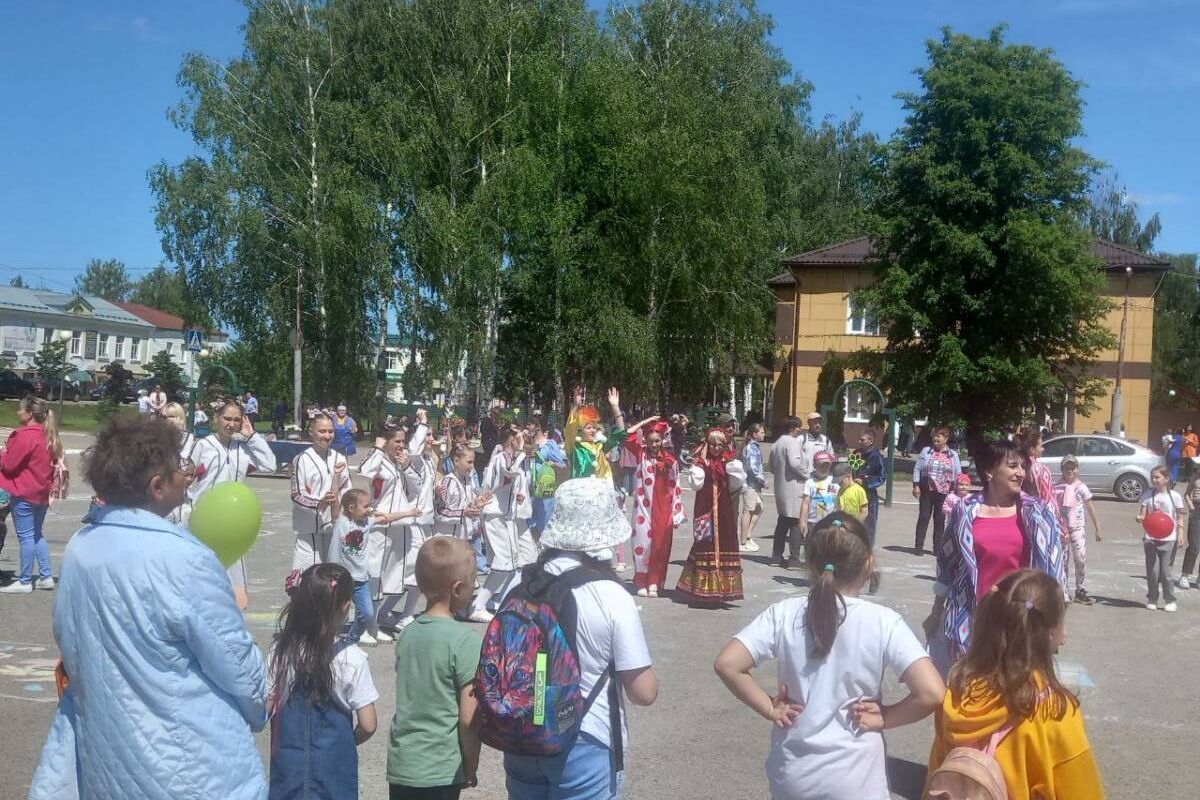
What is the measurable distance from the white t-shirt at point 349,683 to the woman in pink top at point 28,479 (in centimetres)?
738

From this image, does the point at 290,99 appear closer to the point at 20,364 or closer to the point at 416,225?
the point at 416,225

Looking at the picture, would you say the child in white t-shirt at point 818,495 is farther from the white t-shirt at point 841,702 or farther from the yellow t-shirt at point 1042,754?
the yellow t-shirt at point 1042,754

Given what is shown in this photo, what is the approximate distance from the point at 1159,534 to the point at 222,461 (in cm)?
899

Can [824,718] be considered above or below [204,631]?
below

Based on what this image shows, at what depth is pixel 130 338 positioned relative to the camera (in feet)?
294

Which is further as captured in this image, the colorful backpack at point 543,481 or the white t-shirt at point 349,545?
the colorful backpack at point 543,481

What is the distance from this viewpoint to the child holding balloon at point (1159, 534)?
455 inches

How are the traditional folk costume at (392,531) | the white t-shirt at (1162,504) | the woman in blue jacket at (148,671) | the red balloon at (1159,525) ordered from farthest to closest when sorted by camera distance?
1. the white t-shirt at (1162,504)
2. the red balloon at (1159,525)
3. the traditional folk costume at (392,531)
4. the woman in blue jacket at (148,671)

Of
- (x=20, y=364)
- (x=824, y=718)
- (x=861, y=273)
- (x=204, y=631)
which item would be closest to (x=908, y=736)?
(x=824, y=718)

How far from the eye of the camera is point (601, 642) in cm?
344

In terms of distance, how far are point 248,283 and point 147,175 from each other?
15.7 feet

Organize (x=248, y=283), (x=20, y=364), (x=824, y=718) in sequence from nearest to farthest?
(x=824, y=718) → (x=248, y=283) → (x=20, y=364)

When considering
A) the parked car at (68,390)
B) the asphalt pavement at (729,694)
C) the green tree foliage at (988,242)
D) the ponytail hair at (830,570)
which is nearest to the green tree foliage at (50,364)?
the parked car at (68,390)

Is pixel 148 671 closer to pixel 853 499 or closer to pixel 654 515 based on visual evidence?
pixel 654 515
